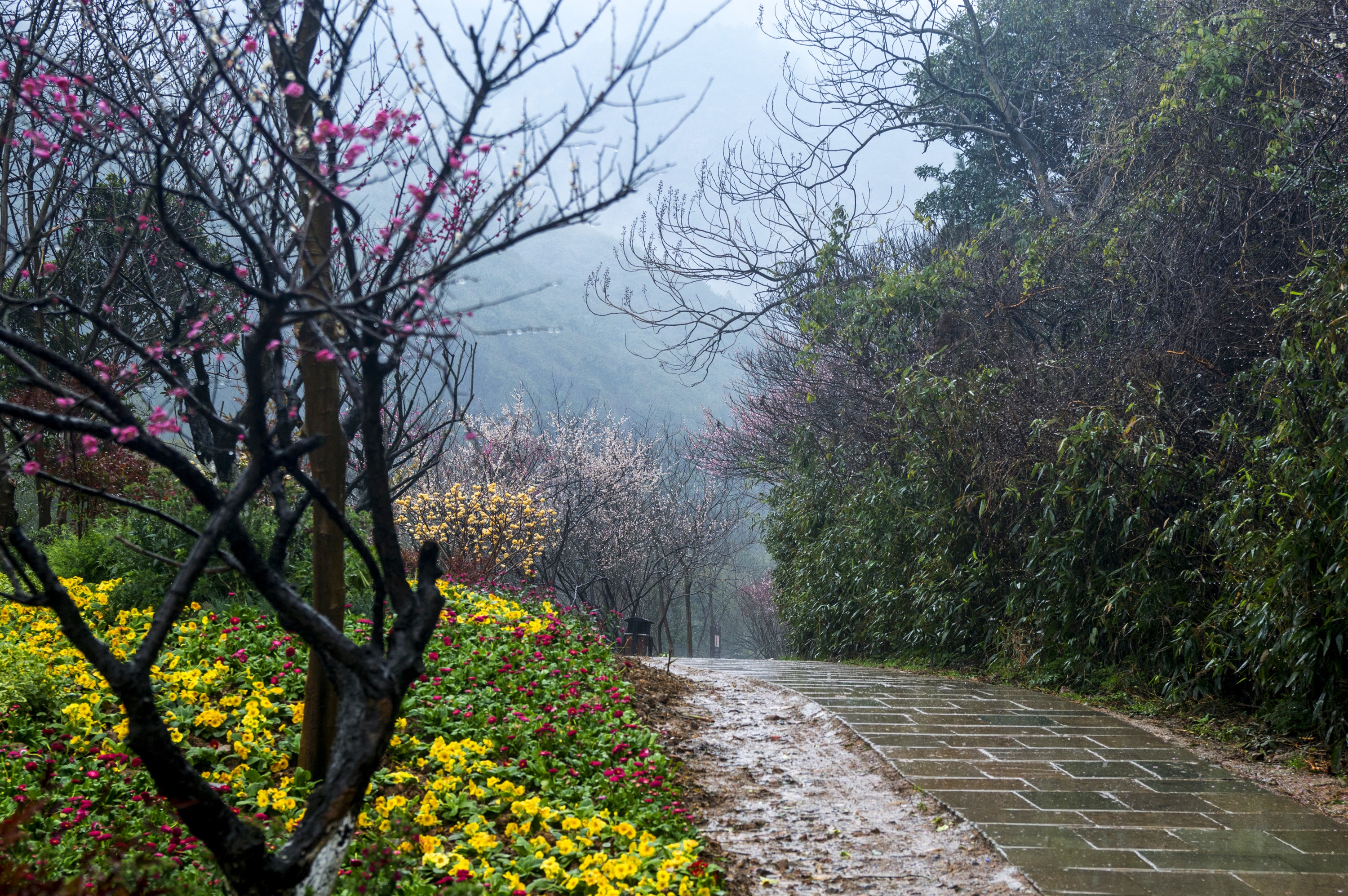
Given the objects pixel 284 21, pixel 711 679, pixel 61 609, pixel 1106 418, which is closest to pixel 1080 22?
pixel 1106 418

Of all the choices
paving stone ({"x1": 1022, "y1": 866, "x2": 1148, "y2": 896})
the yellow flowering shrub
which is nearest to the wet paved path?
paving stone ({"x1": 1022, "y1": 866, "x2": 1148, "y2": 896})

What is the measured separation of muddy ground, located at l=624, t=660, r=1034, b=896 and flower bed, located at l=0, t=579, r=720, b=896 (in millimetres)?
280

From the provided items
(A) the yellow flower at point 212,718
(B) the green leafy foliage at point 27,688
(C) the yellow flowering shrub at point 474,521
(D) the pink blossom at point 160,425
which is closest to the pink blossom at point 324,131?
(D) the pink blossom at point 160,425

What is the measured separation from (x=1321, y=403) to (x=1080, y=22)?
354 inches

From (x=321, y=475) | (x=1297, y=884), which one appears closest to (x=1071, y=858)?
(x=1297, y=884)

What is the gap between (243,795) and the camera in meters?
3.30

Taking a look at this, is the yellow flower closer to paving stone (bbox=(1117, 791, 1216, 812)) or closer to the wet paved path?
the wet paved path

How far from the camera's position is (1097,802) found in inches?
151

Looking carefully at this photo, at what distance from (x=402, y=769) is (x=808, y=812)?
1754 millimetres

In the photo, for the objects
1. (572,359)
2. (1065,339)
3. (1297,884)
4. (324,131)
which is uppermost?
(572,359)

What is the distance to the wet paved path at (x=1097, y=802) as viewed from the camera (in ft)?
10.0

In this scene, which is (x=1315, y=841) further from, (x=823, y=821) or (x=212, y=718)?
(x=212, y=718)

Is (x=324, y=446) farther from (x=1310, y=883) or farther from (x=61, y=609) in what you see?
(x=1310, y=883)

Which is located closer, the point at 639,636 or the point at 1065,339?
the point at 1065,339
